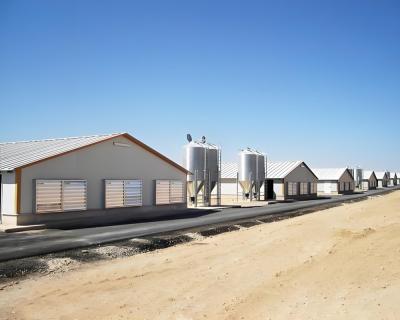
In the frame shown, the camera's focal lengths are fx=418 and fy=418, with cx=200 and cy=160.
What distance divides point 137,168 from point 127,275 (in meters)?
17.1

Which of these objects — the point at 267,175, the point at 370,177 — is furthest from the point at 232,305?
the point at 370,177

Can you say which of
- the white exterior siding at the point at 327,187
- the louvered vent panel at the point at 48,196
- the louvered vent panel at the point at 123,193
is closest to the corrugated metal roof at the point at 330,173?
the white exterior siding at the point at 327,187

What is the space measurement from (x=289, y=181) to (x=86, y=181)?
34.8 meters

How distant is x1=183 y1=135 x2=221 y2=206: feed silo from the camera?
39.4 meters

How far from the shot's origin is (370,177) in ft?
346

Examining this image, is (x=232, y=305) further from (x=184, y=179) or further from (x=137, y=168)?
(x=184, y=179)

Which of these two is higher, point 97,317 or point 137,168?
point 137,168

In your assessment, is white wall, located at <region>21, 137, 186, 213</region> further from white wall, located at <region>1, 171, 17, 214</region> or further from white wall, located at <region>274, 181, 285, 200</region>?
white wall, located at <region>274, 181, 285, 200</region>

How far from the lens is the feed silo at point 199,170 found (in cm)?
3937

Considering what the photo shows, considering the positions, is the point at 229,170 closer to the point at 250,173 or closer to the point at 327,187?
the point at 250,173

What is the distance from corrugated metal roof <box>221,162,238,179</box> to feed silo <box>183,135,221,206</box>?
65.6ft

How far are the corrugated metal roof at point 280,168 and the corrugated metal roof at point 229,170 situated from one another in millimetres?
5788

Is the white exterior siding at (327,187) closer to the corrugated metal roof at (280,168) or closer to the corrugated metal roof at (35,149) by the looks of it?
the corrugated metal roof at (280,168)

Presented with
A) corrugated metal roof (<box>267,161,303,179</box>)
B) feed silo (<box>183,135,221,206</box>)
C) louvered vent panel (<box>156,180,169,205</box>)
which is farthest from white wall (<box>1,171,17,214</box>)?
corrugated metal roof (<box>267,161,303,179</box>)
